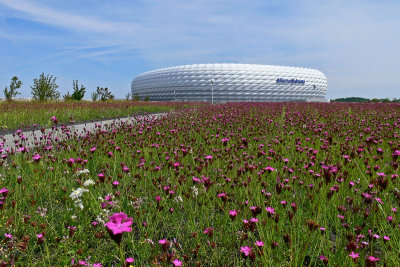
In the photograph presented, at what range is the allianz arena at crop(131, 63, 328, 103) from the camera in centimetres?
8338

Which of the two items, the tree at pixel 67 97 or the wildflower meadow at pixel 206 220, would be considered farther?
the tree at pixel 67 97

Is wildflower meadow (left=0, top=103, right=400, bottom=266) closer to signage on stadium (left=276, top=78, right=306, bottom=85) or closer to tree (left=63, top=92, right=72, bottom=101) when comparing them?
tree (left=63, top=92, right=72, bottom=101)

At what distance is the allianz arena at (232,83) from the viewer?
8338cm

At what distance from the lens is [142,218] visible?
2.79m

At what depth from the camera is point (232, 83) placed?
83.4 meters

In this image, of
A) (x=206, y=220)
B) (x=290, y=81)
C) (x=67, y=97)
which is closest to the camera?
(x=206, y=220)

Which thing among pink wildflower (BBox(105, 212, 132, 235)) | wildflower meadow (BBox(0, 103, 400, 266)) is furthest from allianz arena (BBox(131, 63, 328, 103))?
pink wildflower (BBox(105, 212, 132, 235))

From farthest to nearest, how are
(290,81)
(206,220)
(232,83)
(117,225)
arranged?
1. (290,81)
2. (232,83)
3. (206,220)
4. (117,225)

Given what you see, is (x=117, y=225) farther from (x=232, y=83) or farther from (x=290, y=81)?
(x=290, y=81)

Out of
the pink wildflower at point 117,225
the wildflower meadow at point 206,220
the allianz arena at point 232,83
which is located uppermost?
the allianz arena at point 232,83

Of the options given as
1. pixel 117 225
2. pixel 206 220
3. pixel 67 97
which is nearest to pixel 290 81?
pixel 67 97

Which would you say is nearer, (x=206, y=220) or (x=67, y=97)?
(x=206, y=220)

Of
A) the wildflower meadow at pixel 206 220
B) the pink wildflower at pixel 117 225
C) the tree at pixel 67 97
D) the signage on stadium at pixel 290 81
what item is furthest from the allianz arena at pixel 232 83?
the pink wildflower at pixel 117 225

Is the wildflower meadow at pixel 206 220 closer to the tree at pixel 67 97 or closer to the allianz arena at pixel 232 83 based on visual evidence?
the tree at pixel 67 97
